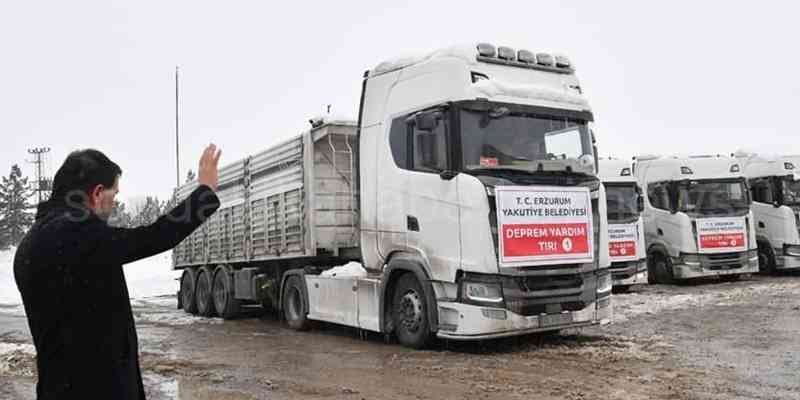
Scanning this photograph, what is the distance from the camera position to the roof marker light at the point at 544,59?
926 centimetres

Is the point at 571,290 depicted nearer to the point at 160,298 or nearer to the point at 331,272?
the point at 331,272

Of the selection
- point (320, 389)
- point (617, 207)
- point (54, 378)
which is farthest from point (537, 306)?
point (617, 207)

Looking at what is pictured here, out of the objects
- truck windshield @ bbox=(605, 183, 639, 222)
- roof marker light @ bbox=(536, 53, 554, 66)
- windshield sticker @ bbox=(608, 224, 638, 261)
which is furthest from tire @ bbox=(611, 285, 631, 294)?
roof marker light @ bbox=(536, 53, 554, 66)

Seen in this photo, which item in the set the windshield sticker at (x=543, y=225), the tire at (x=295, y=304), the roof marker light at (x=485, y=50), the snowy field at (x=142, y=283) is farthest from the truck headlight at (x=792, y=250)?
the snowy field at (x=142, y=283)

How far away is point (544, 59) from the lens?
932 cm

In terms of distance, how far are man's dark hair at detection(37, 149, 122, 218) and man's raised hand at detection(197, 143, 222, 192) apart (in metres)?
0.37

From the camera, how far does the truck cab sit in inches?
322

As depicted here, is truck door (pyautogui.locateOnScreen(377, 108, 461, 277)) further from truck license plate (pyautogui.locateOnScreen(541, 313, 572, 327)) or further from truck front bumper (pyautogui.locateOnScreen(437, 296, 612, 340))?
truck license plate (pyautogui.locateOnScreen(541, 313, 572, 327))

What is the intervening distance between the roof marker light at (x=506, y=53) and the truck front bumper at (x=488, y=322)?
296 centimetres

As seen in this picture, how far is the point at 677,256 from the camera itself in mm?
18062

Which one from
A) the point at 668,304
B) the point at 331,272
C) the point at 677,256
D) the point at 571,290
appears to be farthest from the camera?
the point at 677,256

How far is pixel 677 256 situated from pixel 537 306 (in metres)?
11.0

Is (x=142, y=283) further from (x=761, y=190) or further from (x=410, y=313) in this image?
(x=410, y=313)

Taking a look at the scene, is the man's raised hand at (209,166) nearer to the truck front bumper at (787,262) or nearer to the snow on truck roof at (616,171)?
the snow on truck roof at (616,171)
